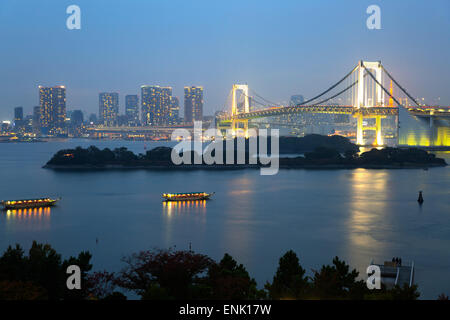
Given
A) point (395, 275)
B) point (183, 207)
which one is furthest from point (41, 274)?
point (183, 207)

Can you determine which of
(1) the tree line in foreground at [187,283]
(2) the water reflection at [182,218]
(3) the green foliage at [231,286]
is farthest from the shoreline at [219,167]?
(3) the green foliage at [231,286]

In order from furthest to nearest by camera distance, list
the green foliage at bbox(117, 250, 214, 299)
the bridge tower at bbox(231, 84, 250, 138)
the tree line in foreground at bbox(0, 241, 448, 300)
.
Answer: the bridge tower at bbox(231, 84, 250, 138) < the green foliage at bbox(117, 250, 214, 299) < the tree line in foreground at bbox(0, 241, 448, 300)

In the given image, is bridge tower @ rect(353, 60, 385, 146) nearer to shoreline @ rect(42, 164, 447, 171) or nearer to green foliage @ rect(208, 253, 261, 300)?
shoreline @ rect(42, 164, 447, 171)

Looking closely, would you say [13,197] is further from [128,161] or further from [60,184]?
[128,161]

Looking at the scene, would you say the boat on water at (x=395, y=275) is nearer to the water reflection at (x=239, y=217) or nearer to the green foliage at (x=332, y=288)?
the green foliage at (x=332, y=288)

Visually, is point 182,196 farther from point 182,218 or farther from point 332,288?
point 332,288

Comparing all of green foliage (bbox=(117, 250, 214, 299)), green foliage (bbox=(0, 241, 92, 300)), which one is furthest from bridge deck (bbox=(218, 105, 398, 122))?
green foliage (bbox=(0, 241, 92, 300))

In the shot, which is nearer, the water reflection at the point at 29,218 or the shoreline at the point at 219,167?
the water reflection at the point at 29,218

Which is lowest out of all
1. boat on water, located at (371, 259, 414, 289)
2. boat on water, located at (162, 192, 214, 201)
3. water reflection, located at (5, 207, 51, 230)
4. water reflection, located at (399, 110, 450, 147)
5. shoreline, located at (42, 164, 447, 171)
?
water reflection, located at (5, 207, 51, 230)
